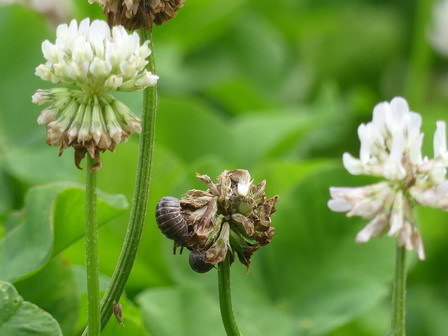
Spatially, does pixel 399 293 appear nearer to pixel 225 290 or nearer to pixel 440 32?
pixel 225 290

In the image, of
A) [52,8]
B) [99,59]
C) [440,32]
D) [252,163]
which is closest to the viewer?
[99,59]

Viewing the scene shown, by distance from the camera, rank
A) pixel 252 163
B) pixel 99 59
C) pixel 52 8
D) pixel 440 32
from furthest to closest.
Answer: pixel 440 32 → pixel 52 8 → pixel 252 163 → pixel 99 59

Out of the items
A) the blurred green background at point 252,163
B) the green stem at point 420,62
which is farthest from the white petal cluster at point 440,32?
the green stem at point 420,62

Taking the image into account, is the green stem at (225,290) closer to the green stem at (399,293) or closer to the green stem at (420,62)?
the green stem at (399,293)

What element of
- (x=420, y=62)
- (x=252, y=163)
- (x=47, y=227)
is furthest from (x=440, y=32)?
(x=47, y=227)

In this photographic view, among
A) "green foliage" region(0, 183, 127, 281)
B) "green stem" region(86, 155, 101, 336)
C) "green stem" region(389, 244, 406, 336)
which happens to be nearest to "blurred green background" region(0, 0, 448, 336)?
"green foliage" region(0, 183, 127, 281)

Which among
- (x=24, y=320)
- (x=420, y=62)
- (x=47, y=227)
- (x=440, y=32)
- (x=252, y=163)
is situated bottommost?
(x=24, y=320)

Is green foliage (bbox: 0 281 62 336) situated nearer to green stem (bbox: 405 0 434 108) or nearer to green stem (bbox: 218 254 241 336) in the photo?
green stem (bbox: 218 254 241 336)
